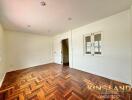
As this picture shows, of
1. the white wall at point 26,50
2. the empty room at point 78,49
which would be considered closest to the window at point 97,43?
the empty room at point 78,49

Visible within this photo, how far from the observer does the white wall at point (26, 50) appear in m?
4.55

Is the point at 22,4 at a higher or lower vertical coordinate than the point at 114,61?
higher

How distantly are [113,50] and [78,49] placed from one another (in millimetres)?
1833

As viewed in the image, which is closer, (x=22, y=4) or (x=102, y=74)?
(x=22, y=4)

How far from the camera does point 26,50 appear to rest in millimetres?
5270

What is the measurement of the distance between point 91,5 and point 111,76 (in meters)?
2.55

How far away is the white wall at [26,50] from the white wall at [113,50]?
3.53 meters

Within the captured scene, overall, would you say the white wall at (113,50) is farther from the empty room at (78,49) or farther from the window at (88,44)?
the window at (88,44)

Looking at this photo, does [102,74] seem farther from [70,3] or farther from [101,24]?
[70,3]

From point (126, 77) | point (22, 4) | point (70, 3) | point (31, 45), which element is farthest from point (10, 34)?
point (126, 77)

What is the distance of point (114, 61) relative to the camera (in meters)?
2.86

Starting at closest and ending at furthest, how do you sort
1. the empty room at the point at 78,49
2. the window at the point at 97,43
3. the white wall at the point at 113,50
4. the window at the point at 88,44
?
1. the empty room at the point at 78,49
2. the white wall at the point at 113,50
3. the window at the point at 97,43
4. the window at the point at 88,44

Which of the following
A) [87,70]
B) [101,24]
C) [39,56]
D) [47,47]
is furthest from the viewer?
[47,47]

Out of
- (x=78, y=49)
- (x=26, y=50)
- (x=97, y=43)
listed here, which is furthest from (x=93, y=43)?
(x=26, y=50)
